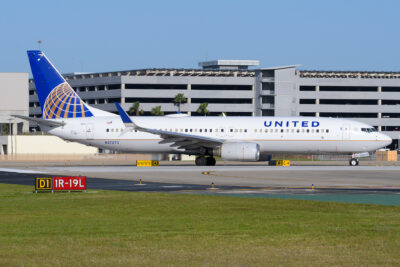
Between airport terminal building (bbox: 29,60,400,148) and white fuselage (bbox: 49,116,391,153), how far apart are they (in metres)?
114

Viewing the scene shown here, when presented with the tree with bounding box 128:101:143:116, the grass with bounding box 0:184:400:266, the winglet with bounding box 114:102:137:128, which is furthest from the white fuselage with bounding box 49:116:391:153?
the tree with bounding box 128:101:143:116

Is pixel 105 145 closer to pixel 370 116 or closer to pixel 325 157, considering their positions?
pixel 325 157

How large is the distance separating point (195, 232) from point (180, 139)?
40.9m

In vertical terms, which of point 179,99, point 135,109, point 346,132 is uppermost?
point 179,99

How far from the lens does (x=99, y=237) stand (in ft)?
60.7

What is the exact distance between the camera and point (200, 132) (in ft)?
205

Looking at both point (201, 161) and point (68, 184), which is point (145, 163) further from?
point (68, 184)

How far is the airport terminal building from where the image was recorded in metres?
179

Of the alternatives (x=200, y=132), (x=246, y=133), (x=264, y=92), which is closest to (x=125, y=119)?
(x=200, y=132)

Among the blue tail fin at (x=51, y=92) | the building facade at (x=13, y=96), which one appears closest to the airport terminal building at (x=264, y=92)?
the building facade at (x=13, y=96)

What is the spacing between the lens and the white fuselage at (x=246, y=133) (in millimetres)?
60875

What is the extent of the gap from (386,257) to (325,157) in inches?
3137

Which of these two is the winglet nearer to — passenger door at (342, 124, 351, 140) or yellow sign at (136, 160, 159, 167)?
yellow sign at (136, 160, 159, 167)

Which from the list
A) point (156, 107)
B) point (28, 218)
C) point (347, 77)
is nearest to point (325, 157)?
point (28, 218)
